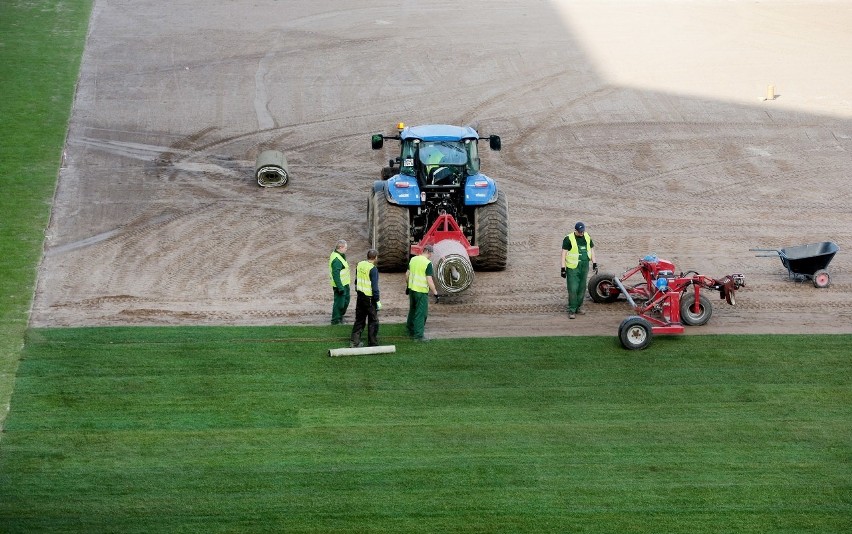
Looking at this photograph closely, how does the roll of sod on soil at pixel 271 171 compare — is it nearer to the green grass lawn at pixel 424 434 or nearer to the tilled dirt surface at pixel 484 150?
the tilled dirt surface at pixel 484 150

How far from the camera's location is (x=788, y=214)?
86.2 ft

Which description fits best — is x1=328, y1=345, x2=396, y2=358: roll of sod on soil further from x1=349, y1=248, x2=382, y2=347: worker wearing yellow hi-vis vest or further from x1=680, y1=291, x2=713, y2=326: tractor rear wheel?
x1=680, y1=291, x2=713, y2=326: tractor rear wheel

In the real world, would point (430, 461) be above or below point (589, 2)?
below

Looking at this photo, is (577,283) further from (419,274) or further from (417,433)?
(417,433)

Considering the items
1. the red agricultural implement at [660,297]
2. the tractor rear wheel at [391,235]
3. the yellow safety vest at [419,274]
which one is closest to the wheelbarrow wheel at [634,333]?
the red agricultural implement at [660,297]

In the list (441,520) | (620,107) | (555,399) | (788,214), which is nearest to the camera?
(441,520)

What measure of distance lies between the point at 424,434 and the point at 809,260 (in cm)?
946

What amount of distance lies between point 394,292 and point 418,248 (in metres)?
0.90

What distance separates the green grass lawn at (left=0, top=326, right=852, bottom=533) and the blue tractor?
8.40 feet

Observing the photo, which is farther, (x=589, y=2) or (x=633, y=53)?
(x=589, y=2)

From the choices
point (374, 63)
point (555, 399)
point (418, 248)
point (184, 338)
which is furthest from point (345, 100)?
point (555, 399)

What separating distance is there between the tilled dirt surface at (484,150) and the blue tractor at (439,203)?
25.5 inches

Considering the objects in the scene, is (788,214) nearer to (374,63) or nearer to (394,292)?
(394,292)

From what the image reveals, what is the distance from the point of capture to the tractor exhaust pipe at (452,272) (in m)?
21.0
